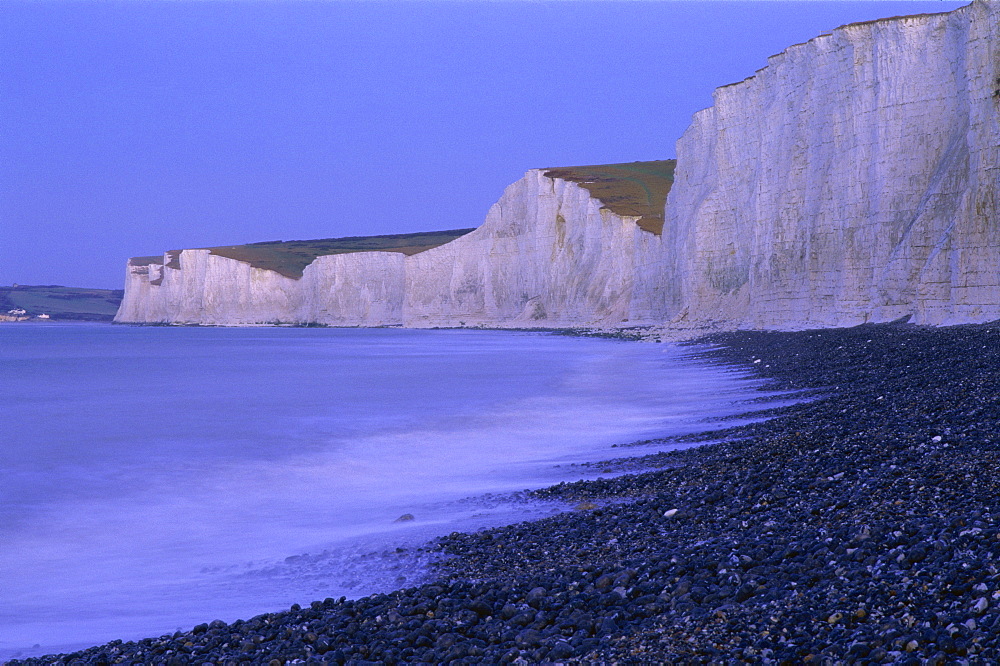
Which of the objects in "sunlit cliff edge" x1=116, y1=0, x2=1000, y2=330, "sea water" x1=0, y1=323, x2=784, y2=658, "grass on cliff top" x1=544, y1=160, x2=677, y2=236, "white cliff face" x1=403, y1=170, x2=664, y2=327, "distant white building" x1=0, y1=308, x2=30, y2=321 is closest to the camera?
"sea water" x1=0, y1=323, x2=784, y2=658

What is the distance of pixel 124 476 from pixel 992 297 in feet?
53.3

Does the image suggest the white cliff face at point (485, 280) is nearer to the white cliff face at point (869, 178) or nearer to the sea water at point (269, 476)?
the white cliff face at point (869, 178)

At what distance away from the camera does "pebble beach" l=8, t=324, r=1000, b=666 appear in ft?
9.90

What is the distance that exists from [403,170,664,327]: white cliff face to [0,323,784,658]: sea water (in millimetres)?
31968

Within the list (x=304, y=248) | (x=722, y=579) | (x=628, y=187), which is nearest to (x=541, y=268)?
(x=628, y=187)

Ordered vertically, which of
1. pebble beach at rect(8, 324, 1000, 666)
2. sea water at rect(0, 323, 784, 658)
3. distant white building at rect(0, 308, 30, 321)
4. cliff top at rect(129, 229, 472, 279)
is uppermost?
cliff top at rect(129, 229, 472, 279)

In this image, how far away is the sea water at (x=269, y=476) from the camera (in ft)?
16.5

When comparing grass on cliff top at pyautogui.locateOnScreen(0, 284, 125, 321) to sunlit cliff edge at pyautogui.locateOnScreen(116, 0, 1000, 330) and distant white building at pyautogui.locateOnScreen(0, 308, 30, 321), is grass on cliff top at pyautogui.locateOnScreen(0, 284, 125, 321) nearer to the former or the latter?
distant white building at pyautogui.locateOnScreen(0, 308, 30, 321)

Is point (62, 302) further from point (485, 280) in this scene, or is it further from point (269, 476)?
point (269, 476)

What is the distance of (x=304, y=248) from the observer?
129625 millimetres

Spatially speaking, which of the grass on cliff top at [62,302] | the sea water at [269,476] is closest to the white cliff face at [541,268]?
the sea water at [269,476]

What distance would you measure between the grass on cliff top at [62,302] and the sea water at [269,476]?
152042mm

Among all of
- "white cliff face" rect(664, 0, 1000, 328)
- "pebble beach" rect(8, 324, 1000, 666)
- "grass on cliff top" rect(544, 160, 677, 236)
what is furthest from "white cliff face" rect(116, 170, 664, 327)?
"pebble beach" rect(8, 324, 1000, 666)

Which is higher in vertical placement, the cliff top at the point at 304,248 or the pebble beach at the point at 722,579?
the cliff top at the point at 304,248
